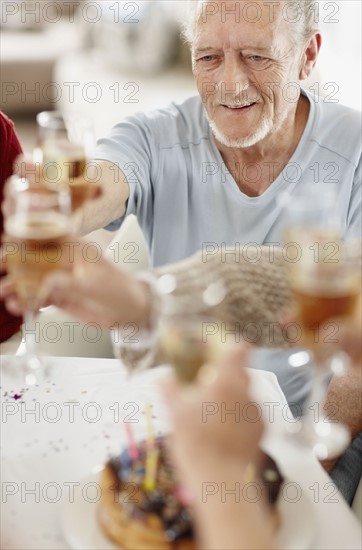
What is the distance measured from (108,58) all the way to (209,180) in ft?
10.7

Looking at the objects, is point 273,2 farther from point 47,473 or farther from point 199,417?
point 199,417

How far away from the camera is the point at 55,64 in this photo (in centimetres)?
569

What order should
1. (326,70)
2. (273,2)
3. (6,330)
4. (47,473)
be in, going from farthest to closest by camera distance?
1. (326,70)
2. (6,330)
3. (273,2)
4. (47,473)

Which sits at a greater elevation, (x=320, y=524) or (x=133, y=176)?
(x=133, y=176)

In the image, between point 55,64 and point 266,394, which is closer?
point 266,394

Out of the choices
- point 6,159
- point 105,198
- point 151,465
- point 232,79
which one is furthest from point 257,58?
point 151,465

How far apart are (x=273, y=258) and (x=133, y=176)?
720 millimetres

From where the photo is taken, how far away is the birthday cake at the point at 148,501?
1.08 m

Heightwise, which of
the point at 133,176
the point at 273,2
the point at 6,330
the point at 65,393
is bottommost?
the point at 6,330

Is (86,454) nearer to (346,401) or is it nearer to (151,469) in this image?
(151,469)

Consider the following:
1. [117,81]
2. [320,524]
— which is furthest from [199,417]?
[117,81]

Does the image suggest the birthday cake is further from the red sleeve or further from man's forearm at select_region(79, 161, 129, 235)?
the red sleeve

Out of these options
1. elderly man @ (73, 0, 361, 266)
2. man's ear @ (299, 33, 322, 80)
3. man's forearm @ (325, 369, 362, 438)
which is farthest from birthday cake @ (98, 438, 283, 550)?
man's ear @ (299, 33, 322, 80)

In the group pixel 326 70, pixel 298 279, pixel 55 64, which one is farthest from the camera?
pixel 55 64
